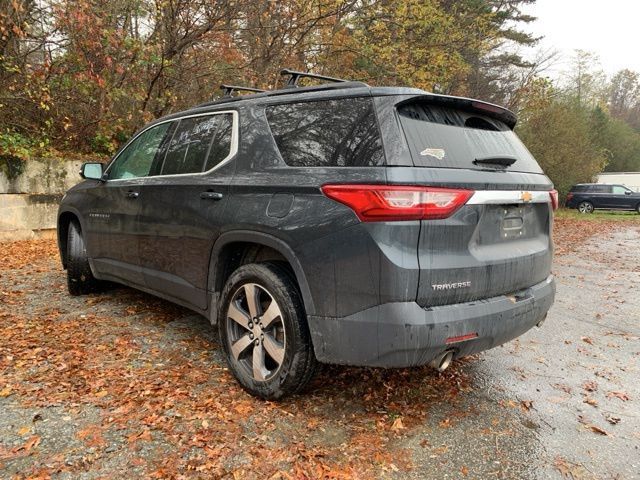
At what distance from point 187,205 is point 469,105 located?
2001 mm

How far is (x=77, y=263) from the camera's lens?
4703 millimetres

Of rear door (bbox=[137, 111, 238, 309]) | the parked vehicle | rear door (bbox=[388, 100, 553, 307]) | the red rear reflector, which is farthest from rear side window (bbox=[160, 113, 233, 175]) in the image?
the parked vehicle

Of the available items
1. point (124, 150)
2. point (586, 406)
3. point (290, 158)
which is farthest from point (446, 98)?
point (124, 150)

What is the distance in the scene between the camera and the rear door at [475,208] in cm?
222

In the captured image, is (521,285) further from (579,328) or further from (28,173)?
(28,173)

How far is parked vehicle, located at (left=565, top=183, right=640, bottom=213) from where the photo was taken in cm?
2541

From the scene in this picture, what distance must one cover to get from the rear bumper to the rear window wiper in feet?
2.48

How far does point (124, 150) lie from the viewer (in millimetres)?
4285

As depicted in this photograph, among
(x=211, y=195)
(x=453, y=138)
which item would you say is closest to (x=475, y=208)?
(x=453, y=138)

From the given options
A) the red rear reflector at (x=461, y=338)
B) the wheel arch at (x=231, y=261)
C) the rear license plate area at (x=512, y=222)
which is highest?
the rear license plate area at (x=512, y=222)

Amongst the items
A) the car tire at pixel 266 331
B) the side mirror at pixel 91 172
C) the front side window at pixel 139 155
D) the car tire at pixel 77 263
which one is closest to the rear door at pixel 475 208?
the car tire at pixel 266 331

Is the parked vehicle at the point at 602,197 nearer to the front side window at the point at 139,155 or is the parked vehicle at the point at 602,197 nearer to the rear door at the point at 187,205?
the front side window at the point at 139,155

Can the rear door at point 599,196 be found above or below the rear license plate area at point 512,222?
below

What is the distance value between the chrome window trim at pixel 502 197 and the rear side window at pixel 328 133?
55cm
